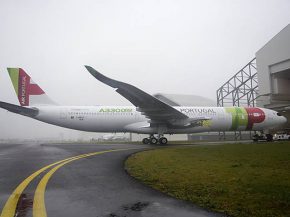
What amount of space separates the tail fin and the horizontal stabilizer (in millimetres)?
1249

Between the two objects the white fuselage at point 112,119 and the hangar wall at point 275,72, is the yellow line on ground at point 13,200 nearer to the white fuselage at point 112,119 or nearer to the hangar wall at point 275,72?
the white fuselage at point 112,119

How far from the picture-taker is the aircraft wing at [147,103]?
22.5 metres

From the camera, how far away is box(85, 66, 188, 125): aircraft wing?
22.5 meters

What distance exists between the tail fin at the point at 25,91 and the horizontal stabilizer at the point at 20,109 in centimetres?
125

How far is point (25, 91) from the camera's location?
29391 mm

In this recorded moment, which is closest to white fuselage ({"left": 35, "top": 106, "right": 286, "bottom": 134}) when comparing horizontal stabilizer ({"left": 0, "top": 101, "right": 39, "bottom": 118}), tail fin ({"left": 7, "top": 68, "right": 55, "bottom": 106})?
horizontal stabilizer ({"left": 0, "top": 101, "right": 39, "bottom": 118})

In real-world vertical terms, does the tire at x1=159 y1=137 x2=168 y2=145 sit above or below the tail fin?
below

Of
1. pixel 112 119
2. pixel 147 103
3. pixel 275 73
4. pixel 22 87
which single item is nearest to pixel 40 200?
pixel 147 103

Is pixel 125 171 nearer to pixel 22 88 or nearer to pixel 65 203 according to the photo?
pixel 65 203

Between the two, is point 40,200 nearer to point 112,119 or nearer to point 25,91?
point 112,119

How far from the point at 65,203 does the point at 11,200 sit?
45.3 inches

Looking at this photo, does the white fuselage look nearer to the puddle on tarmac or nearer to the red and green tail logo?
the red and green tail logo

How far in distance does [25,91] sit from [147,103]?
13.6 metres

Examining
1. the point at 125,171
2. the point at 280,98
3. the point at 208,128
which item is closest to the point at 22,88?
the point at 208,128
